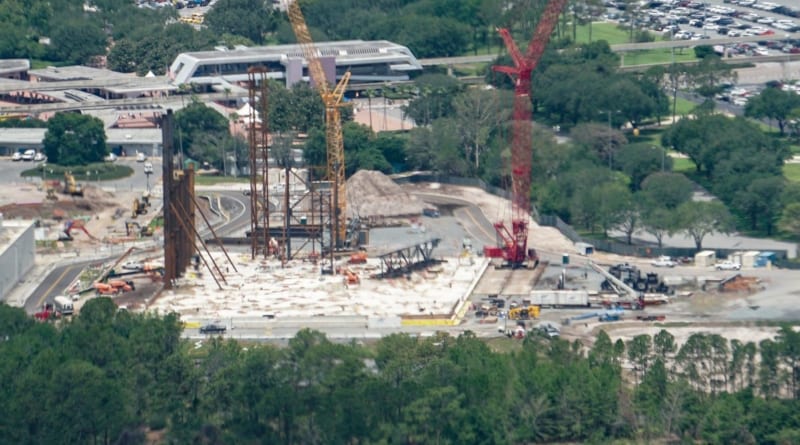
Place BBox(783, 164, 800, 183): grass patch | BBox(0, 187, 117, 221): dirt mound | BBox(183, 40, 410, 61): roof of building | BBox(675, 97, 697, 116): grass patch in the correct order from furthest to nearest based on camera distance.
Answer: BBox(183, 40, 410, 61): roof of building < BBox(675, 97, 697, 116): grass patch < BBox(783, 164, 800, 183): grass patch < BBox(0, 187, 117, 221): dirt mound

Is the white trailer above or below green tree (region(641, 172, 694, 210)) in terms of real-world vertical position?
below

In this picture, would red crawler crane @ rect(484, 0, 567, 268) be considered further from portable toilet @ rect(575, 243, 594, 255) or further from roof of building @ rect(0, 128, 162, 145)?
roof of building @ rect(0, 128, 162, 145)

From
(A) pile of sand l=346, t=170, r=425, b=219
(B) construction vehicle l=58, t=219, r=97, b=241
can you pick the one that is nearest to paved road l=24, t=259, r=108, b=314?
(B) construction vehicle l=58, t=219, r=97, b=241

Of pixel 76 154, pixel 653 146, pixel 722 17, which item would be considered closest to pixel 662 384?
pixel 653 146

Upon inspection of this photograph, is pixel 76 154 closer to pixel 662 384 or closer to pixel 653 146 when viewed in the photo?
pixel 653 146

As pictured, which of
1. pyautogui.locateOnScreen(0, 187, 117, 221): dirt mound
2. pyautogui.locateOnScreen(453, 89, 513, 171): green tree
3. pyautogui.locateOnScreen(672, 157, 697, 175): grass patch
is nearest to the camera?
pyautogui.locateOnScreen(0, 187, 117, 221): dirt mound

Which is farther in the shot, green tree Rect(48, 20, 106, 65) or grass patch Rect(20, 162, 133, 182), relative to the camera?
green tree Rect(48, 20, 106, 65)

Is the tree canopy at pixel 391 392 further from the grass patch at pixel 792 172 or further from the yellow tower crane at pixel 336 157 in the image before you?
the grass patch at pixel 792 172
